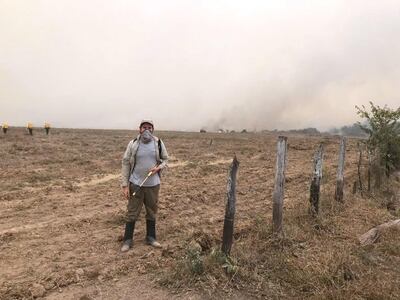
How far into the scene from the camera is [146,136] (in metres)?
7.25

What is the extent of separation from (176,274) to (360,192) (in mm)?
7126

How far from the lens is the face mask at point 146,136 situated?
7.22m

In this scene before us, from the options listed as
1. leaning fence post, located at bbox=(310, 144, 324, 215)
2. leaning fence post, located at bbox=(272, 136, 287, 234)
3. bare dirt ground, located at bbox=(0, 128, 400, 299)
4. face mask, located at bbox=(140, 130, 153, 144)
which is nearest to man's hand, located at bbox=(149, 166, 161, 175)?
face mask, located at bbox=(140, 130, 153, 144)

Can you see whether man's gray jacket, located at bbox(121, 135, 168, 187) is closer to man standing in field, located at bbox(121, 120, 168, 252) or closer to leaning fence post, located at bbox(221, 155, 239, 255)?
man standing in field, located at bbox(121, 120, 168, 252)

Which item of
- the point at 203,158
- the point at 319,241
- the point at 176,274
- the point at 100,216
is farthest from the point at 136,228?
the point at 203,158

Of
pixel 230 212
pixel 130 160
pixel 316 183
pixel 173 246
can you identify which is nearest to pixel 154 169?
pixel 130 160

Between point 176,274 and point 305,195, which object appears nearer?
point 176,274

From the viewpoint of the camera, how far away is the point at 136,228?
8320mm

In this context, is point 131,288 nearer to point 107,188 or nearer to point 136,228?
point 136,228

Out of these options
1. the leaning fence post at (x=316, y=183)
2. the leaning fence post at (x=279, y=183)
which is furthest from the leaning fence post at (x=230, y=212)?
the leaning fence post at (x=316, y=183)

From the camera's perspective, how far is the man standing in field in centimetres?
727

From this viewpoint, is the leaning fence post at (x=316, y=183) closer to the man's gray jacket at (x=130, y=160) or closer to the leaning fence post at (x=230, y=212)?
the leaning fence post at (x=230, y=212)

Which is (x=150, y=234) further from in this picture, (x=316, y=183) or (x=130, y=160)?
(x=316, y=183)

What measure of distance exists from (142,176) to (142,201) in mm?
445
